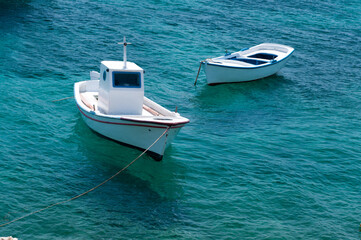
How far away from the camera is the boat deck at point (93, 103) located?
21.9 m

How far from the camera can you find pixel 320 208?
58.8ft

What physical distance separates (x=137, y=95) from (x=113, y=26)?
21108 millimetres

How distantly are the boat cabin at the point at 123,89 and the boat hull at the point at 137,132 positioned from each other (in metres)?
0.69

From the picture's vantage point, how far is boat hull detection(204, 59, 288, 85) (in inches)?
1180

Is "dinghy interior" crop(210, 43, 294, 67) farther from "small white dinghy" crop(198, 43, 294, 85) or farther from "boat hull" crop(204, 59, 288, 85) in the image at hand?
"boat hull" crop(204, 59, 288, 85)

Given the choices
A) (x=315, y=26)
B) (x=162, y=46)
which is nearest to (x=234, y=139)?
(x=162, y=46)

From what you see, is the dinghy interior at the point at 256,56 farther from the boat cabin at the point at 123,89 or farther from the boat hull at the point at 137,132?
the boat hull at the point at 137,132

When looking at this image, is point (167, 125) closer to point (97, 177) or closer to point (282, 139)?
point (97, 177)

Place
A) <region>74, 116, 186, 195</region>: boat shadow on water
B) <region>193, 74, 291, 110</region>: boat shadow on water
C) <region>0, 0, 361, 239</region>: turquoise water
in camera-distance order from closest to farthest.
→ <region>0, 0, 361, 239</region>: turquoise water → <region>74, 116, 186, 195</region>: boat shadow on water → <region>193, 74, 291, 110</region>: boat shadow on water

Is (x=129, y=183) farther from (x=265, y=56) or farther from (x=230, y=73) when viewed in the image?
(x=265, y=56)

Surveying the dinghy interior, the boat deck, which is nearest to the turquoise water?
the boat deck

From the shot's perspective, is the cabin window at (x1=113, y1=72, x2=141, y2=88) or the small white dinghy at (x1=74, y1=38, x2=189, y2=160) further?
the cabin window at (x1=113, y1=72, x2=141, y2=88)

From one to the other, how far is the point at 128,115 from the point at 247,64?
1318cm

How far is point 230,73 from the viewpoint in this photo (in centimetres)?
3045
